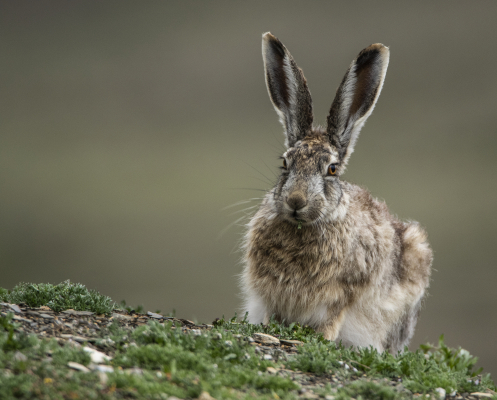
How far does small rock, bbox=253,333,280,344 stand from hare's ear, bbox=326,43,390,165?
79.6 inches

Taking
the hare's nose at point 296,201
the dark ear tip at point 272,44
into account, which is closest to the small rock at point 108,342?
the hare's nose at point 296,201

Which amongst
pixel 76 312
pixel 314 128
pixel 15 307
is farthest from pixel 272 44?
pixel 15 307

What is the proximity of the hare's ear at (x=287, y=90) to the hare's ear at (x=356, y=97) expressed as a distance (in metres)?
0.28

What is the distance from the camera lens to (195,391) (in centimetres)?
297

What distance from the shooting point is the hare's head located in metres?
5.04

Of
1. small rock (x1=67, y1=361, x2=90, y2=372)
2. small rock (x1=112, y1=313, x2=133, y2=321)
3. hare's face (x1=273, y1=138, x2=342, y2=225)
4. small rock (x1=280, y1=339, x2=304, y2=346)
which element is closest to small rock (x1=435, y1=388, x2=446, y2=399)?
small rock (x1=280, y1=339, x2=304, y2=346)

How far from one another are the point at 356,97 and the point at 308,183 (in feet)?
3.85

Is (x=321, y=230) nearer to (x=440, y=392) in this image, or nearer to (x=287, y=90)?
(x=287, y=90)

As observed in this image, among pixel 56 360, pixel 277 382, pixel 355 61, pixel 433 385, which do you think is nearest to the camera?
pixel 56 360

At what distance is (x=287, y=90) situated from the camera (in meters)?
5.51

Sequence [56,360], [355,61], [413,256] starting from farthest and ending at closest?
1. [413,256]
2. [355,61]
3. [56,360]

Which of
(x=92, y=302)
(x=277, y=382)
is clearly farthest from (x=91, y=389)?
(x=92, y=302)

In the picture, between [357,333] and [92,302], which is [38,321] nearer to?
[92,302]

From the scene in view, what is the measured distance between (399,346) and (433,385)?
7.90ft
